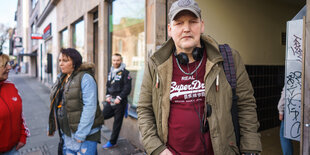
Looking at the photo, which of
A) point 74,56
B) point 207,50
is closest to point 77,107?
point 74,56

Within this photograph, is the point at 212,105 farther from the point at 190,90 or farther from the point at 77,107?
the point at 77,107

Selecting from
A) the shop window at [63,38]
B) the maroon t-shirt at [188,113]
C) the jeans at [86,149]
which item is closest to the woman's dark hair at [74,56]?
the jeans at [86,149]

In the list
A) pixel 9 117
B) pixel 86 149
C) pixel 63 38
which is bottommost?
pixel 86 149

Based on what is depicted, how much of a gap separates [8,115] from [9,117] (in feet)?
0.09

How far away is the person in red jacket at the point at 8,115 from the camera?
2.17m

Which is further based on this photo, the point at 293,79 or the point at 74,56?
the point at 74,56

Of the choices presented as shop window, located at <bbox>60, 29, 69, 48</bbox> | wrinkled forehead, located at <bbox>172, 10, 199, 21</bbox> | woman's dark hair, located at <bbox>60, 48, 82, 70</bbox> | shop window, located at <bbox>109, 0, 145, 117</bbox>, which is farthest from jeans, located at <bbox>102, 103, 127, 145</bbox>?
shop window, located at <bbox>60, 29, 69, 48</bbox>

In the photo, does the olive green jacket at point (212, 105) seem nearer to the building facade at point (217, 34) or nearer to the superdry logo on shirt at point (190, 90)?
the superdry logo on shirt at point (190, 90)

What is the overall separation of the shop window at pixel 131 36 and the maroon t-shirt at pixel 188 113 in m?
3.43

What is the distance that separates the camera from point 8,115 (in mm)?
2189

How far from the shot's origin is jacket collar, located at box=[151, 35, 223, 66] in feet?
5.18

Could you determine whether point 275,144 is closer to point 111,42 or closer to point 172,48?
point 172,48

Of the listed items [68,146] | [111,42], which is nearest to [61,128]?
[68,146]

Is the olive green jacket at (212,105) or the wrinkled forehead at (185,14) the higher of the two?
the wrinkled forehead at (185,14)
